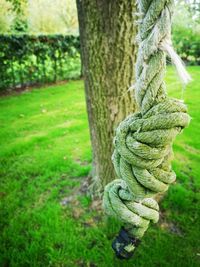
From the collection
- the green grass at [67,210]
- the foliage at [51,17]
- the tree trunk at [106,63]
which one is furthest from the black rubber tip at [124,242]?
the foliage at [51,17]

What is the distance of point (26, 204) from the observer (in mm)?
3410

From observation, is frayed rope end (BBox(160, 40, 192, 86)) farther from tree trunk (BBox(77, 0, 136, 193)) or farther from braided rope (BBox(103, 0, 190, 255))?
tree trunk (BBox(77, 0, 136, 193))

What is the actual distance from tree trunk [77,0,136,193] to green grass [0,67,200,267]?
797mm

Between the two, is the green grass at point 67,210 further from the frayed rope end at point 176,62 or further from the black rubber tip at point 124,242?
the frayed rope end at point 176,62

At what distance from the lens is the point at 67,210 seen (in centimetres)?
324

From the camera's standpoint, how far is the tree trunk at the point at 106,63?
2.39m

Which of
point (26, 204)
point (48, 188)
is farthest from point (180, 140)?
point (26, 204)

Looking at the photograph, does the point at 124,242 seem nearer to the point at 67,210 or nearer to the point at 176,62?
the point at 176,62

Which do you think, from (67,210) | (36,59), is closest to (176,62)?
(67,210)

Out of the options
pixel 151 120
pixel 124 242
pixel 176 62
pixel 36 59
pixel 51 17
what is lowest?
pixel 124 242

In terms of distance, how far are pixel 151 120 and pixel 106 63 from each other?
1.85 metres

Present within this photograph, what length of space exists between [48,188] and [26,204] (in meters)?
0.43

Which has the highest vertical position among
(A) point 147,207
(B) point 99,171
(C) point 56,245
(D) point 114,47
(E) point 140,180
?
(D) point 114,47

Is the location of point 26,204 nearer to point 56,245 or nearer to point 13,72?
point 56,245
